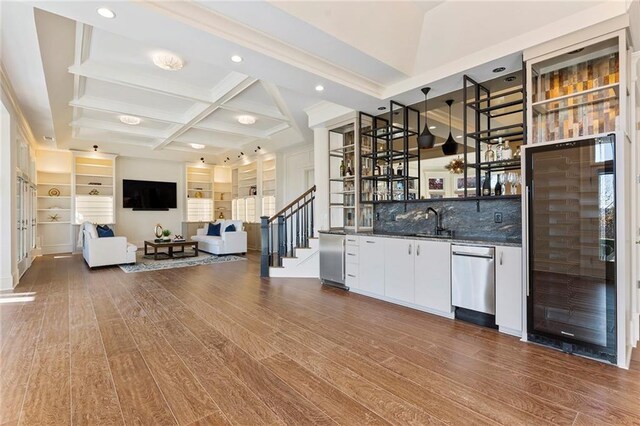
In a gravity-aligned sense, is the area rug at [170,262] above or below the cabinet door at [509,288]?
below

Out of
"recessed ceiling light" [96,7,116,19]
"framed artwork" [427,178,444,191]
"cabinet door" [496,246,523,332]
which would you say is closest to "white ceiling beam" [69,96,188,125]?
"recessed ceiling light" [96,7,116,19]

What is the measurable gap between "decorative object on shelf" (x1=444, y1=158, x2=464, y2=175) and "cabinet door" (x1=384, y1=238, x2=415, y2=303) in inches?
49.9

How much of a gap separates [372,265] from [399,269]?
475mm

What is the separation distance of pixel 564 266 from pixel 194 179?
455 inches

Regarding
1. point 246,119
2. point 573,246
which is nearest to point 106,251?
point 246,119

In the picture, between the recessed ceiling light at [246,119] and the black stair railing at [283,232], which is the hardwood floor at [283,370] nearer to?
the black stair railing at [283,232]

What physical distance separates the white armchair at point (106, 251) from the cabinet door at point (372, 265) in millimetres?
5535

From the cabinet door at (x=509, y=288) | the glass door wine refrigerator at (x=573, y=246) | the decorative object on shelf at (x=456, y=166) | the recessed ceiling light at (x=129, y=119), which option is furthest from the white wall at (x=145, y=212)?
the glass door wine refrigerator at (x=573, y=246)

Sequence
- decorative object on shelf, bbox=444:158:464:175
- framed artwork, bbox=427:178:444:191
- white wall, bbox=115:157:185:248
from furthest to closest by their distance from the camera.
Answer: white wall, bbox=115:157:185:248, framed artwork, bbox=427:178:444:191, decorative object on shelf, bbox=444:158:464:175

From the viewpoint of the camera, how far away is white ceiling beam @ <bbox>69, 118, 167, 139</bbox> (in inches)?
288

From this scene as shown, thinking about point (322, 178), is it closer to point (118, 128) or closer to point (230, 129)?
point (230, 129)

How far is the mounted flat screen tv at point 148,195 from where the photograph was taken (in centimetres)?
1018

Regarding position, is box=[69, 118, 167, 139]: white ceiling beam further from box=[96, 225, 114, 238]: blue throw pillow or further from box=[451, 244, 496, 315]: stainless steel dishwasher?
box=[451, 244, 496, 315]: stainless steel dishwasher

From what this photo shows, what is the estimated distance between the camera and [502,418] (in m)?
1.84
